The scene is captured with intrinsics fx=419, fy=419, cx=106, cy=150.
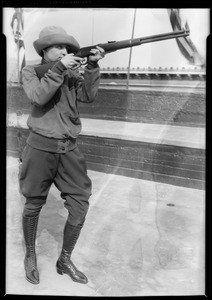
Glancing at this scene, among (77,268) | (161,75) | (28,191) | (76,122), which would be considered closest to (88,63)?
(76,122)

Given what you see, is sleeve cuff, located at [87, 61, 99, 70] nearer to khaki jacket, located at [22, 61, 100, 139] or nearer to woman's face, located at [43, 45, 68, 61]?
khaki jacket, located at [22, 61, 100, 139]

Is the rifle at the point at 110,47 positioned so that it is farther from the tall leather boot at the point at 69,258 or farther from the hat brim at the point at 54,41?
the tall leather boot at the point at 69,258

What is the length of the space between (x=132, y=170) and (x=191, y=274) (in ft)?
6.73

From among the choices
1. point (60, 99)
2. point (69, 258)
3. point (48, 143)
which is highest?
point (60, 99)

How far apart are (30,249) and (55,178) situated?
1.54ft

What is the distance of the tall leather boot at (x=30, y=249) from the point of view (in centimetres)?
248

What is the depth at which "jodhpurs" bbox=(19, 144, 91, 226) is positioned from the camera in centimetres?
237

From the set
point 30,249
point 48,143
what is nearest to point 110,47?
point 48,143

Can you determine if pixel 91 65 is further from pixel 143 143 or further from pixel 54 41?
pixel 143 143

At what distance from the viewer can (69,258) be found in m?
2.59

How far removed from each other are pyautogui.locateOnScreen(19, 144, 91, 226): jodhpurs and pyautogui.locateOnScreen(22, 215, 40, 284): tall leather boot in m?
0.06

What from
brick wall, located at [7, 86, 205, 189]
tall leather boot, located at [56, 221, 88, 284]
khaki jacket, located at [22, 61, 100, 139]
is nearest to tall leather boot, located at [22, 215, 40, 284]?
tall leather boot, located at [56, 221, 88, 284]

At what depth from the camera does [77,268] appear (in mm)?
2650
